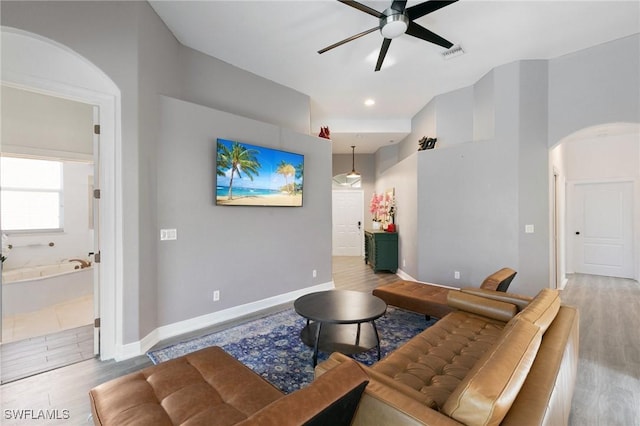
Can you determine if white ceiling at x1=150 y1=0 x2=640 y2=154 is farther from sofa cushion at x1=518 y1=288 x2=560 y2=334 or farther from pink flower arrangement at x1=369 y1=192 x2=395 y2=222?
sofa cushion at x1=518 y1=288 x2=560 y2=334

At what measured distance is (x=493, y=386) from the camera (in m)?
0.98

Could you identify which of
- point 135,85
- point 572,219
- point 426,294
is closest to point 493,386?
point 426,294

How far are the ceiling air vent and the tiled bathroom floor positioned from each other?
5800 mm

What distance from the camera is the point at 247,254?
12.2 feet

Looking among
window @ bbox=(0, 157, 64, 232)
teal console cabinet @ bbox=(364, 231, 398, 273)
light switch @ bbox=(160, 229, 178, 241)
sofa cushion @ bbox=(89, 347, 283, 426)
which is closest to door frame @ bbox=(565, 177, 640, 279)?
teal console cabinet @ bbox=(364, 231, 398, 273)

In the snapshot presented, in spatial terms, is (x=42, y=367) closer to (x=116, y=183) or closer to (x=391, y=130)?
(x=116, y=183)

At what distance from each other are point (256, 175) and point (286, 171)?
52 cm

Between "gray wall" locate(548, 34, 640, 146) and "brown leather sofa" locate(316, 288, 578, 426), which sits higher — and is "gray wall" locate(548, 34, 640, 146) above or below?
above

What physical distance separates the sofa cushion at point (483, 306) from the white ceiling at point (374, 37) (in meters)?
2.93

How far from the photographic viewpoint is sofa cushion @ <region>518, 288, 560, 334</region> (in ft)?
5.18

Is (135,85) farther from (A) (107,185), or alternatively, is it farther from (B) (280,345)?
(B) (280,345)

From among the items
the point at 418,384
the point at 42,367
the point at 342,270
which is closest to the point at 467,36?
the point at 418,384

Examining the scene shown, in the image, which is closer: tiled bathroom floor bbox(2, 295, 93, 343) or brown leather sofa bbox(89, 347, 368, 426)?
brown leather sofa bbox(89, 347, 368, 426)

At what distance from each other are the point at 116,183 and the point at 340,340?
265cm
